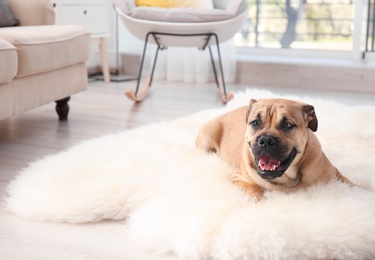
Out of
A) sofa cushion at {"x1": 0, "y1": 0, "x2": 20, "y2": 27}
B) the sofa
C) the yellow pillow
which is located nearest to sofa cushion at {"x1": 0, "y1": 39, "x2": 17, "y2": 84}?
the sofa

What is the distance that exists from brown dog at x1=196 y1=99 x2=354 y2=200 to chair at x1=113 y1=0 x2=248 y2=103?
1.86 metres

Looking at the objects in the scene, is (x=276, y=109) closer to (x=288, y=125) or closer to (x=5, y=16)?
(x=288, y=125)

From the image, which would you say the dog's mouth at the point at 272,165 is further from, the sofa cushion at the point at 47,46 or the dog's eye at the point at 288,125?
the sofa cushion at the point at 47,46

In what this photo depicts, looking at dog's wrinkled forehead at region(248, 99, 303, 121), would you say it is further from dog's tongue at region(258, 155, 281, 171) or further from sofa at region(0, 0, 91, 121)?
sofa at region(0, 0, 91, 121)

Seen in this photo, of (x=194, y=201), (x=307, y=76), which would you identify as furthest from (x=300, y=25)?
(x=194, y=201)

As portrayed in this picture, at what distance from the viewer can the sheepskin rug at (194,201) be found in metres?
1.55

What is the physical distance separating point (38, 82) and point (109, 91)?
140 centimetres

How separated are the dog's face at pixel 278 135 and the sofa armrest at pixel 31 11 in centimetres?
192

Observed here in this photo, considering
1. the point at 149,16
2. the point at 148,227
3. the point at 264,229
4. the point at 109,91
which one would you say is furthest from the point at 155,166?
the point at 109,91

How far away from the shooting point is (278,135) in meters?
1.68

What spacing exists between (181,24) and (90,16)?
3.82ft

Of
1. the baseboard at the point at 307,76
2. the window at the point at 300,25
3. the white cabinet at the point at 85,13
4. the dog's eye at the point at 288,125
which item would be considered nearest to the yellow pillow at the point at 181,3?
the white cabinet at the point at 85,13

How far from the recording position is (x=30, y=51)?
2775 millimetres

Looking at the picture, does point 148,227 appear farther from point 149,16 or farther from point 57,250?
point 149,16
